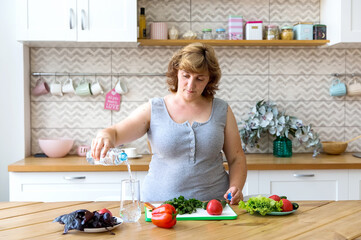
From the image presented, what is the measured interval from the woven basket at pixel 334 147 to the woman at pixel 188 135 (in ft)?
4.81

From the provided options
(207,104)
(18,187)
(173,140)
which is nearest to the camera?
(173,140)

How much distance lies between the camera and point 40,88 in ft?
11.6

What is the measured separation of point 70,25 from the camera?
3.23 metres

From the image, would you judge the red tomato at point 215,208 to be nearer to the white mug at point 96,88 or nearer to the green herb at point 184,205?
the green herb at point 184,205

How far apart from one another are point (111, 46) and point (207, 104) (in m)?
1.51

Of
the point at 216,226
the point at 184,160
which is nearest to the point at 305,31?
the point at 184,160

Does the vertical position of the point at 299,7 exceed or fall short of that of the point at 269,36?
it exceeds it

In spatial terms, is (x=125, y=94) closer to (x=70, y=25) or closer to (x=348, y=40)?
(x=70, y=25)

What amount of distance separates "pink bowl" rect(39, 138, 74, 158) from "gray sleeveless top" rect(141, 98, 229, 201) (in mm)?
1381

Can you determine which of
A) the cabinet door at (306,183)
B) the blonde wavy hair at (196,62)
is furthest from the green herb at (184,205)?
the cabinet door at (306,183)

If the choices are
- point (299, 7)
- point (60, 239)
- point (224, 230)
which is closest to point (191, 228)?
point (224, 230)

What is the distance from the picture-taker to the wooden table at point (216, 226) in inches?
59.3

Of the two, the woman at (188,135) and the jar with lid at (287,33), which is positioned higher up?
the jar with lid at (287,33)

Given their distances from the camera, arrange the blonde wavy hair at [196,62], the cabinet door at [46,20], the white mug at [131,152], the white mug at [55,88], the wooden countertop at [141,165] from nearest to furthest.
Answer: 1. the blonde wavy hair at [196,62]
2. the wooden countertop at [141,165]
3. the cabinet door at [46,20]
4. the white mug at [131,152]
5. the white mug at [55,88]
